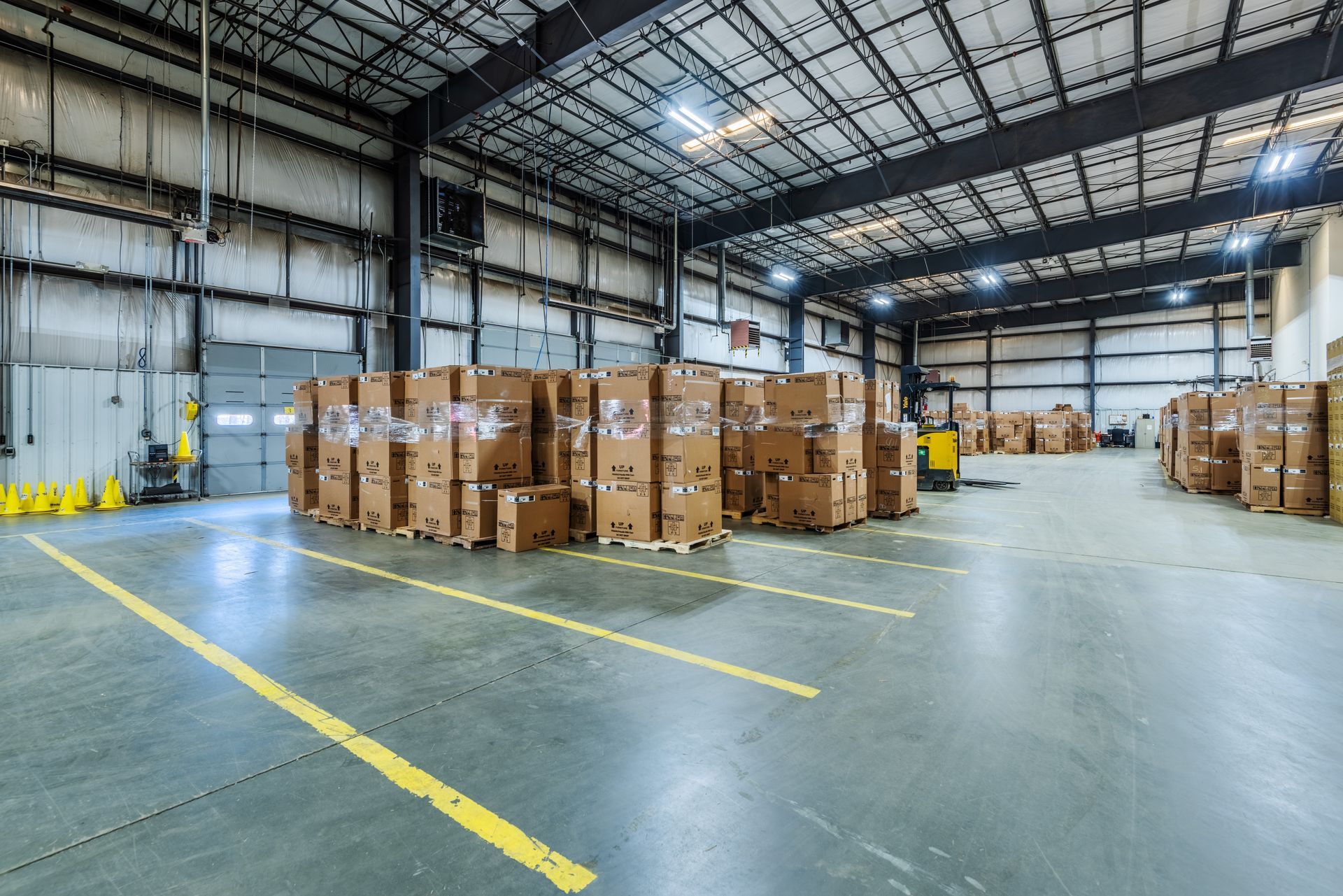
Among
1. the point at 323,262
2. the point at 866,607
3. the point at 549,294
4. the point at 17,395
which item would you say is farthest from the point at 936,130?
the point at 17,395

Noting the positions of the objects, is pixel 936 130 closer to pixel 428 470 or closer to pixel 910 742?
pixel 428 470

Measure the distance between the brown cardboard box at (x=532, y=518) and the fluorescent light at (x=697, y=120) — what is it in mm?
7509

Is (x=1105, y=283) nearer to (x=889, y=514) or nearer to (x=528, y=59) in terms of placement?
(x=889, y=514)

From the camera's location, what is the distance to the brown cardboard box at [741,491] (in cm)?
912

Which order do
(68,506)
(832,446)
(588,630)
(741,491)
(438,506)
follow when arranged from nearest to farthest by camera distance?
(588,630) → (438,506) → (832,446) → (68,506) → (741,491)

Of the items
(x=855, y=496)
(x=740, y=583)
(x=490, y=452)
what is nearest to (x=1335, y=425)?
(x=855, y=496)

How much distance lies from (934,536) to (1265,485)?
657 centimetres

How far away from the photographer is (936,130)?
42.7ft

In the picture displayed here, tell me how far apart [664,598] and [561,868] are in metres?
2.91

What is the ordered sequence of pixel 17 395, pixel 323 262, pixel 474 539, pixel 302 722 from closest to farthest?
pixel 302 722, pixel 474 539, pixel 17 395, pixel 323 262

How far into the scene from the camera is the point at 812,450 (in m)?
7.73

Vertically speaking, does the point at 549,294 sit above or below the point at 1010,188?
below

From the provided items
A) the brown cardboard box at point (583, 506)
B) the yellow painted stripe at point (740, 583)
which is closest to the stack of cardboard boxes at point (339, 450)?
the brown cardboard box at point (583, 506)

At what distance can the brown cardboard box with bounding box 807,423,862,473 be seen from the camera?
24.6ft
